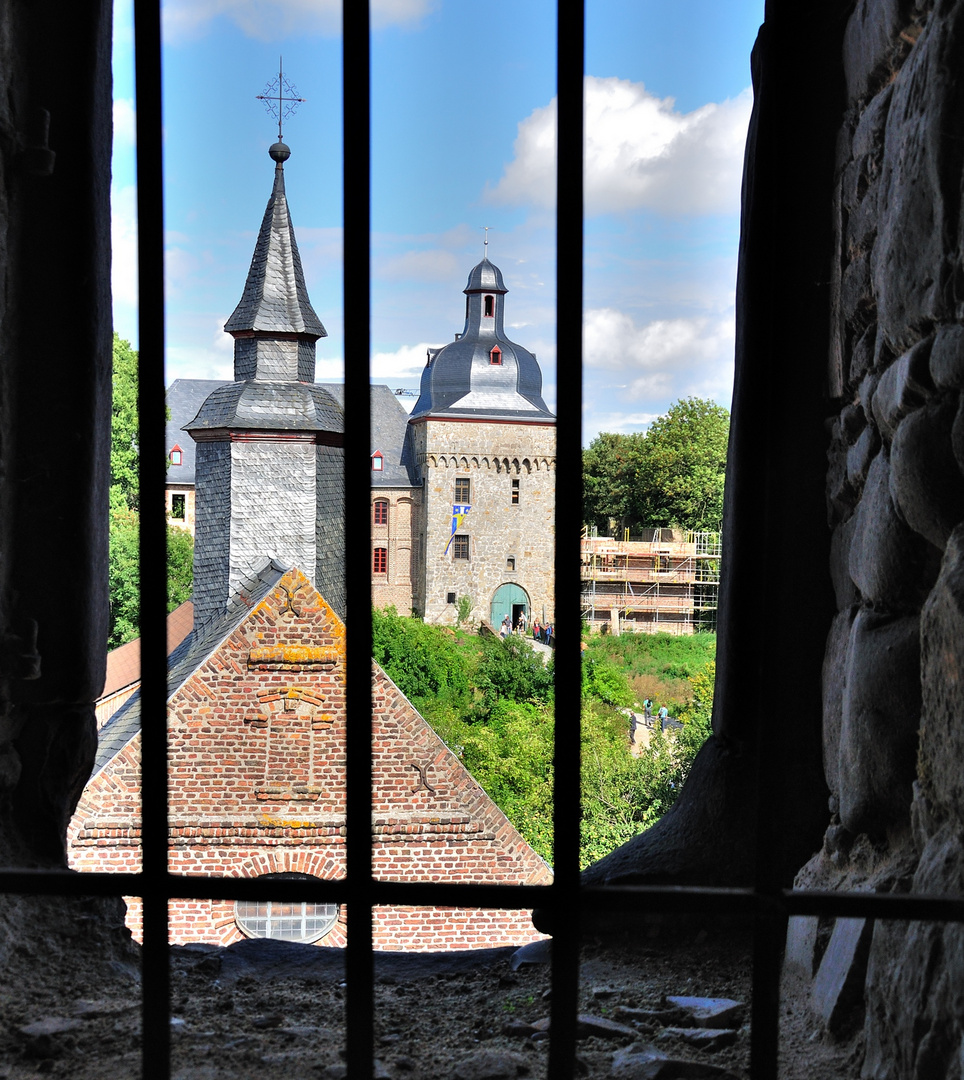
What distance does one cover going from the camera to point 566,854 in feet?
3.03

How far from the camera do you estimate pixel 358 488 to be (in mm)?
925

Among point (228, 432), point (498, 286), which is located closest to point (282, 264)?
point (228, 432)

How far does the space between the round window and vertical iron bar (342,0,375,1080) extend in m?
9.64

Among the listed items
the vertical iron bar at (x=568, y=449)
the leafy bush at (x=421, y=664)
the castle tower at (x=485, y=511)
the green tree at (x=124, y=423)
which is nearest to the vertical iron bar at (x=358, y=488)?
the vertical iron bar at (x=568, y=449)

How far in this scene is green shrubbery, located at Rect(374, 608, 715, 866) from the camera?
1764 cm

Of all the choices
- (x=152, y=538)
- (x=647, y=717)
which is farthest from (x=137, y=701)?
(x=647, y=717)

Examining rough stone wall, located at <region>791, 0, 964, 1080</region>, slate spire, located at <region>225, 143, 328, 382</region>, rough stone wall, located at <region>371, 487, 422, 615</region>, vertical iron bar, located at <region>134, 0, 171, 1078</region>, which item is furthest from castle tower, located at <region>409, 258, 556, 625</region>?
vertical iron bar, located at <region>134, 0, 171, 1078</region>

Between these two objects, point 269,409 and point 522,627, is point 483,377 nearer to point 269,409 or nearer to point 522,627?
point 522,627

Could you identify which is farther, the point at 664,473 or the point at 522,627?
the point at 522,627

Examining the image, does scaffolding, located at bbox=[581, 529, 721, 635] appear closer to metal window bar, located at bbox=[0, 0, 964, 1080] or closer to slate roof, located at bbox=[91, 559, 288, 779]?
slate roof, located at bbox=[91, 559, 288, 779]

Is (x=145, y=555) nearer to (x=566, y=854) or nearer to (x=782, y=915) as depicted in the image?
(x=566, y=854)

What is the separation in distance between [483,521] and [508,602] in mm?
2693

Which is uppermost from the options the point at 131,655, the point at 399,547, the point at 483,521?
the point at 483,521

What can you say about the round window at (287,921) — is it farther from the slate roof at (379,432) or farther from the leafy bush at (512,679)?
the slate roof at (379,432)
